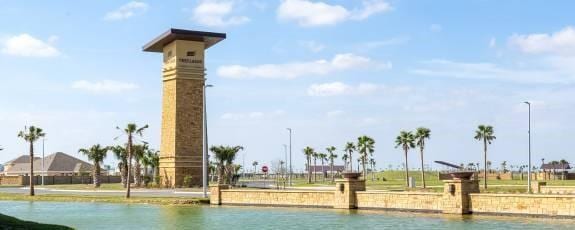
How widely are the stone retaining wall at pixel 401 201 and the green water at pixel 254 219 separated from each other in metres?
1.19

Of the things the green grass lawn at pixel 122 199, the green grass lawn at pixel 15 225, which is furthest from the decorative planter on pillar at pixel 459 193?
the green grass lawn at pixel 15 225

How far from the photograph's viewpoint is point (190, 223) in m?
40.9

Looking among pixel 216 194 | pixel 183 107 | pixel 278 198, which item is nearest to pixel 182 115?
pixel 183 107

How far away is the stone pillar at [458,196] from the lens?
43594 millimetres

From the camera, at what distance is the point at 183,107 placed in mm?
84250

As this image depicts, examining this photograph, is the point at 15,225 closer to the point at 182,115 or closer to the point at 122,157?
the point at 182,115

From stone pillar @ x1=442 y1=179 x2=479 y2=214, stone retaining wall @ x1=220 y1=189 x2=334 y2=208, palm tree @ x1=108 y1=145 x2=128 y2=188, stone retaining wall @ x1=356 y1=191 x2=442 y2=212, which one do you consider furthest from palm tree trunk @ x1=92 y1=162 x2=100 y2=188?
stone pillar @ x1=442 y1=179 x2=479 y2=214

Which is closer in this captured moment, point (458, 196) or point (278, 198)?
point (458, 196)

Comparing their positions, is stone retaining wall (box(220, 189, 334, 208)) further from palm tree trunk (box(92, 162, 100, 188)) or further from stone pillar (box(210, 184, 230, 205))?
palm tree trunk (box(92, 162, 100, 188))

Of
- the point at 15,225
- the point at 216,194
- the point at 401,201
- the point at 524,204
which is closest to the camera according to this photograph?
the point at 15,225

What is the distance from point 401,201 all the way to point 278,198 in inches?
411

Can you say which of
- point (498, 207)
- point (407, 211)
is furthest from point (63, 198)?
point (498, 207)

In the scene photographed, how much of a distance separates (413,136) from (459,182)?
4955 centimetres

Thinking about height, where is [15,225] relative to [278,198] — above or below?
above
